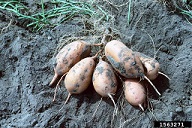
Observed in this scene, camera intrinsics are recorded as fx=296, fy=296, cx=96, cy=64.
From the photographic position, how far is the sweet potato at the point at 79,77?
1.81 metres

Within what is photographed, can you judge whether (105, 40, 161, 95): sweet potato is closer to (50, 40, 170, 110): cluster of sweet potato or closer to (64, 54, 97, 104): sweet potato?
(50, 40, 170, 110): cluster of sweet potato

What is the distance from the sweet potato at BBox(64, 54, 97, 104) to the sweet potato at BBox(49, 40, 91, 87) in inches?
2.2

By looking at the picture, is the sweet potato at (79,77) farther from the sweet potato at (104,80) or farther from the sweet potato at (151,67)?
the sweet potato at (151,67)

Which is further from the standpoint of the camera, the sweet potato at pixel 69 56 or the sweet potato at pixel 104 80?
the sweet potato at pixel 69 56

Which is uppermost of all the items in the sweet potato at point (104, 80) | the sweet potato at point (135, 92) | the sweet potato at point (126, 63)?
the sweet potato at point (126, 63)

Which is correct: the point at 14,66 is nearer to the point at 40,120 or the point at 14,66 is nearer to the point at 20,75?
the point at 20,75

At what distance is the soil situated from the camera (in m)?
1.80

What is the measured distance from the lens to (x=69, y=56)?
6.18 ft

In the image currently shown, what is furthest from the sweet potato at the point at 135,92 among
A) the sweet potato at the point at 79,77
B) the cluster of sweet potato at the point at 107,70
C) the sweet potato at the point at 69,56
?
the sweet potato at the point at 69,56

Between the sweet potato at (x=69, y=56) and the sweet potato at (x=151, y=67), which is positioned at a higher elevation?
the sweet potato at (x=69, y=56)

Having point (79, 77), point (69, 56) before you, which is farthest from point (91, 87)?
point (69, 56)

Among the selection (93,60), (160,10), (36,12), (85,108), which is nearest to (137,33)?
(160,10)

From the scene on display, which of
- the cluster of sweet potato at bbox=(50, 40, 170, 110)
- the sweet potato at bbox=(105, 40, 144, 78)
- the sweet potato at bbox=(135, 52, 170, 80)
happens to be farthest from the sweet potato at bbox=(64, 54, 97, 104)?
the sweet potato at bbox=(135, 52, 170, 80)

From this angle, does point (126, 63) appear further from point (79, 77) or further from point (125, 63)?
point (79, 77)
